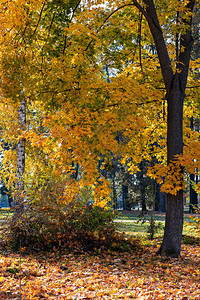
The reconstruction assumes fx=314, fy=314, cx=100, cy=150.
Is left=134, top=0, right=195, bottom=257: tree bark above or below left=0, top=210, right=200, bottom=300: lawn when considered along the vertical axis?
above

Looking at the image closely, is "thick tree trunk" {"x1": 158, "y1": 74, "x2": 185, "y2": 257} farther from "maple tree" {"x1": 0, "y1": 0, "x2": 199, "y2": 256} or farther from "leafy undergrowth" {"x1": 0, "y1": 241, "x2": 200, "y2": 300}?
"leafy undergrowth" {"x1": 0, "y1": 241, "x2": 200, "y2": 300}

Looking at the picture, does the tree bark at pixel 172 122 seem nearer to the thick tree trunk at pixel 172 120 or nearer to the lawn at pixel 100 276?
the thick tree trunk at pixel 172 120

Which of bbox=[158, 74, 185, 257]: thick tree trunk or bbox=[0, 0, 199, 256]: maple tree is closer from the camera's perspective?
bbox=[0, 0, 199, 256]: maple tree

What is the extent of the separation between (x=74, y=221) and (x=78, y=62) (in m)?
3.87

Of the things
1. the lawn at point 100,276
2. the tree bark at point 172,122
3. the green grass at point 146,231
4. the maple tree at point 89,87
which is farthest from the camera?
the green grass at point 146,231

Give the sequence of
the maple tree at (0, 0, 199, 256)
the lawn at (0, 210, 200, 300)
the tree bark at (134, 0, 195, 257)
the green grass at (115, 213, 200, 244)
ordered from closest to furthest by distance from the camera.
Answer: the lawn at (0, 210, 200, 300)
the maple tree at (0, 0, 199, 256)
the tree bark at (134, 0, 195, 257)
the green grass at (115, 213, 200, 244)

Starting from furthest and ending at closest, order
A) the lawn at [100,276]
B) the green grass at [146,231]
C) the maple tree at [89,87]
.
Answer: the green grass at [146,231] < the maple tree at [89,87] < the lawn at [100,276]

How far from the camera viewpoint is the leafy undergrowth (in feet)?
Answer: 14.0

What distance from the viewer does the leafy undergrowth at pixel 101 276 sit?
14.0 ft

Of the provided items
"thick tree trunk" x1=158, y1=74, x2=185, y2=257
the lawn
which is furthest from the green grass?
the lawn

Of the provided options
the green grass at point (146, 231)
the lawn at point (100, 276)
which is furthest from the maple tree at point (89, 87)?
the green grass at point (146, 231)

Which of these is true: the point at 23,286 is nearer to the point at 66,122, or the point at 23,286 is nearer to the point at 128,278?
the point at 128,278

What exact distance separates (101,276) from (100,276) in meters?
0.02

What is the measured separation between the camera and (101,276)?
17.6ft
